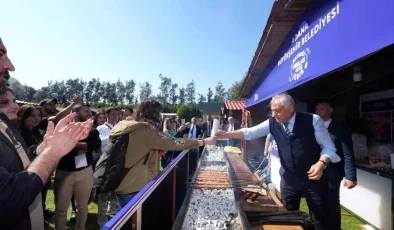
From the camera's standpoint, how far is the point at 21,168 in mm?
1359

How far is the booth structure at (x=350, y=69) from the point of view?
200 centimetres

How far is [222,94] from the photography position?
130375 millimetres

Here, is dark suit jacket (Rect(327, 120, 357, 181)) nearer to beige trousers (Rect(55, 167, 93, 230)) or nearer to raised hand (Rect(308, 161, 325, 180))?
raised hand (Rect(308, 161, 325, 180))

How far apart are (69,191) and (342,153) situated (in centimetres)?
352

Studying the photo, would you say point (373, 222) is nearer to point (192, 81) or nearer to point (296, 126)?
point (296, 126)

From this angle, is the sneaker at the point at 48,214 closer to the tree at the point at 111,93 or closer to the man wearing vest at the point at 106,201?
the man wearing vest at the point at 106,201

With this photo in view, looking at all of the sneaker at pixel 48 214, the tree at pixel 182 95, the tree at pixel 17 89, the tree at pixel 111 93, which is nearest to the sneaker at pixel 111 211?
the sneaker at pixel 48 214

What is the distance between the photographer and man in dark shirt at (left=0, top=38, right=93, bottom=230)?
1.07 meters

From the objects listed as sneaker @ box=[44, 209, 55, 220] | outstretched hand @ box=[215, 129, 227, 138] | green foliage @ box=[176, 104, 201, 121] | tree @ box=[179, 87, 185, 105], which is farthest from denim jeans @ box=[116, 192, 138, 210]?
tree @ box=[179, 87, 185, 105]

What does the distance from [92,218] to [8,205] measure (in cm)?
415

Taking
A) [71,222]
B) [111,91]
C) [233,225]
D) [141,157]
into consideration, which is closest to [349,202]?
[233,225]

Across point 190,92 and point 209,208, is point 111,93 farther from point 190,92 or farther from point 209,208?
point 209,208

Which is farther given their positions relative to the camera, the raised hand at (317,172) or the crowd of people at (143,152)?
the raised hand at (317,172)

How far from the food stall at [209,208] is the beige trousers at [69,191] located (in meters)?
1.26
